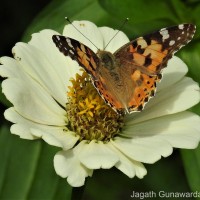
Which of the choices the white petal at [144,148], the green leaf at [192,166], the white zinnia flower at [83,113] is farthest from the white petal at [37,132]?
the green leaf at [192,166]

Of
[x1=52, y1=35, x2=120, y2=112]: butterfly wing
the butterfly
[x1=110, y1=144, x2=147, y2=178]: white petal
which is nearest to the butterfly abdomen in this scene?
the butterfly

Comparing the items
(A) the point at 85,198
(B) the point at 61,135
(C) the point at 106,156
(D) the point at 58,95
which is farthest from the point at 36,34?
(A) the point at 85,198

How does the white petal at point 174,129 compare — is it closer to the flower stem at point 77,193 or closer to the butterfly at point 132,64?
the butterfly at point 132,64

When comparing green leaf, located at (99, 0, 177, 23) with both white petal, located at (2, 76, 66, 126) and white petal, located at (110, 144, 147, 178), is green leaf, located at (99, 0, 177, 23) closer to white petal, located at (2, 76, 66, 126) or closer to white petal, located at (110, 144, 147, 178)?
white petal, located at (2, 76, 66, 126)

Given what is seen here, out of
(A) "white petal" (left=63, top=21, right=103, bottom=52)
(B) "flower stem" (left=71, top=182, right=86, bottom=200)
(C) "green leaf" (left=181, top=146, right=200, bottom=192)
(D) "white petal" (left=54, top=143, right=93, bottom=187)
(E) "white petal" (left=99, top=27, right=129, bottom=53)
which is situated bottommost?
(C) "green leaf" (left=181, top=146, right=200, bottom=192)

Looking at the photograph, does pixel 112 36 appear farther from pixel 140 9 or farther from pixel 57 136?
pixel 57 136
